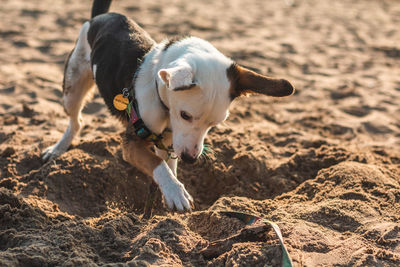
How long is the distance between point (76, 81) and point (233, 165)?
6.15 feet

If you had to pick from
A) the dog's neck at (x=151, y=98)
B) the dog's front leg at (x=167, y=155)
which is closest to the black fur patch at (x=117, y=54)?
the dog's neck at (x=151, y=98)

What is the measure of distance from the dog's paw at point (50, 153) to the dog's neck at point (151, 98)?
1.40 metres

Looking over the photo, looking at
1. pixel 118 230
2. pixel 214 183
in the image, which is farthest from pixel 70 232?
pixel 214 183

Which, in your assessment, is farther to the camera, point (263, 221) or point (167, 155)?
point (167, 155)

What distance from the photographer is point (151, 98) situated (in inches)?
139

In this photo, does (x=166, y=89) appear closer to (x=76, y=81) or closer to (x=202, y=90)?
(x=202, y=90)

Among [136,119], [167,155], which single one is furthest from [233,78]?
[167,155]

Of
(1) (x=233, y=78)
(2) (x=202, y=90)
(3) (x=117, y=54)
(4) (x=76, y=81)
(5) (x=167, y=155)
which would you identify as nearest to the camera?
(2) (x=202, y=90)

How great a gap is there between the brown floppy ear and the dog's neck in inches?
→ 21.8

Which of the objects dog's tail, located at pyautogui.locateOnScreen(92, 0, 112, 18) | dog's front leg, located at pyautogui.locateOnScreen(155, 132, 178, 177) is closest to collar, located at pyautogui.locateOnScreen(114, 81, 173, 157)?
dog's front leg, located at pyautogui.locateOnScreen(155, 132, 178, 177)

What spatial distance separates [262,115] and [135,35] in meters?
2.50

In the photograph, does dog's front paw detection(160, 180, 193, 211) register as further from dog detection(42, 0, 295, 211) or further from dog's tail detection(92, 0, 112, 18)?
dog's tail detection(92, 0, 112, 18)

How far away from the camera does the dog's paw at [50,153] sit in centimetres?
445

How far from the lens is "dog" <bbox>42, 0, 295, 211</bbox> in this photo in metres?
3.21
